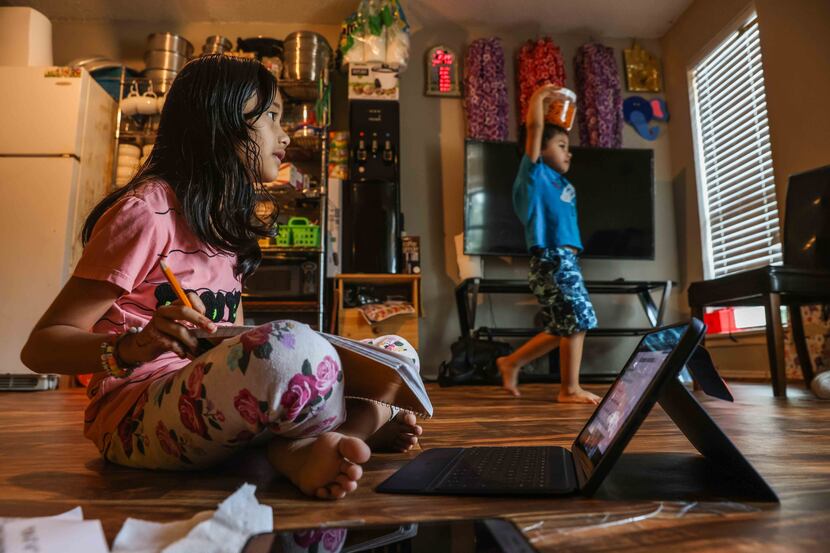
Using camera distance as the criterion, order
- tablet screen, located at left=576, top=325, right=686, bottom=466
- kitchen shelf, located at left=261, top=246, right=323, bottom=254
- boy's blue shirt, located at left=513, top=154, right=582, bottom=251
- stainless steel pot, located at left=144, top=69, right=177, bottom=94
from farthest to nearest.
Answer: stainless steel pot, located at left=144, top=69, right=177, bottom=94 < kitchen shelf, located at left=261, top=246, right=323, bottom=254 < boy's blue shirt, located at left=513, top=154, right=582, bottom=251 < tablet screen, located at left=576, top=325, right=686, bottom=466

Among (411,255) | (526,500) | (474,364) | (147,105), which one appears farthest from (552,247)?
(147,105)

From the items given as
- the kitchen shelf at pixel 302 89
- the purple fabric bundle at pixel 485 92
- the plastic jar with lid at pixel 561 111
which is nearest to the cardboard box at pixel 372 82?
the kitchen shelf at pixel 302 89

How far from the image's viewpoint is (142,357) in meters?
0.61

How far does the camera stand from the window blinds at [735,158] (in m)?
2.93

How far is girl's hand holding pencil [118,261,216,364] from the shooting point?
589 mm

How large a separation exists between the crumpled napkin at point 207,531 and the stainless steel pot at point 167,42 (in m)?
3.48

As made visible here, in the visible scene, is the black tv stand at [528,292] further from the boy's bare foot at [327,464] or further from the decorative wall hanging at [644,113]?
the boy's bare foot at [327,464]

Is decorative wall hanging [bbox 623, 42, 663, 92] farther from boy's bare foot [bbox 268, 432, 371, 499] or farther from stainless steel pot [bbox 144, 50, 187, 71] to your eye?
boy's bare foot [bbox 268, 432, 371, 499]

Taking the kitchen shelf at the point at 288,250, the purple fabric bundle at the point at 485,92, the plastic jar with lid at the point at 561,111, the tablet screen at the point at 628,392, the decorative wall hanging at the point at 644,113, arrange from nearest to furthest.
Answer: the tablet screen at the point at 628,392
the plastic jar with lid at the point at 561,111
the kitchen shelf at the point at 288,250
the purple fabric bundle at the point at 485,92
the decorative wall hanging at the point at 644,113

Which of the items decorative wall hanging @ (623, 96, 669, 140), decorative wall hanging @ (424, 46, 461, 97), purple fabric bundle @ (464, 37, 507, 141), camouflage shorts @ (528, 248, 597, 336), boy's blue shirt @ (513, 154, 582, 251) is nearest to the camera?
camouflage shorts @ (528, 248, 597, 336)

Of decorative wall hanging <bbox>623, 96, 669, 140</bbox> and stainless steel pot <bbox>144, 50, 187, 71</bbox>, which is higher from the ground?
stainless steel pot <bbox>144, 50, 187, 71</bbox>

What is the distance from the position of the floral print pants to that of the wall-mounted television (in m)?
2.68

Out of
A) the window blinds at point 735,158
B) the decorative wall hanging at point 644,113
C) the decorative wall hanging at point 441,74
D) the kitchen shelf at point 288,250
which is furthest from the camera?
the decorative wall hanging at point 644,113

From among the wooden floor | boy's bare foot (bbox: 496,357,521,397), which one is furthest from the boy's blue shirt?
the wooden floor
